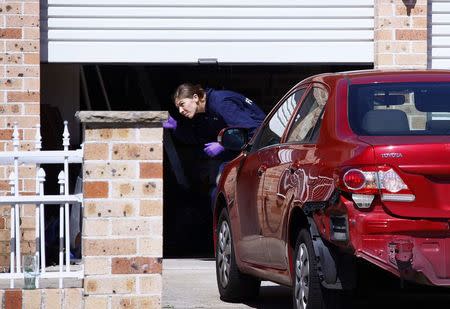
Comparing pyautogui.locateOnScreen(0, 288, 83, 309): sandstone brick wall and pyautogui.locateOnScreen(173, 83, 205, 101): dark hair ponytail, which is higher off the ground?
pyautogui.locateOnScreen(173, 83, 205, 101): dark hair ponytail

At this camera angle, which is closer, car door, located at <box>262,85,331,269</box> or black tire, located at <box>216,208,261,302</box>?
car door, located at <box>262,85,331,269</box>

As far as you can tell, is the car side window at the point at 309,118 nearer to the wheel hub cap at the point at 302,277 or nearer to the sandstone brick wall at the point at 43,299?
the wheel hub cap at the point at 302,277

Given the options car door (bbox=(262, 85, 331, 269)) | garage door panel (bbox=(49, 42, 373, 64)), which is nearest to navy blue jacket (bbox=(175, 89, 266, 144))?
garage door panel (bbox=(49, 42, 373, 64))

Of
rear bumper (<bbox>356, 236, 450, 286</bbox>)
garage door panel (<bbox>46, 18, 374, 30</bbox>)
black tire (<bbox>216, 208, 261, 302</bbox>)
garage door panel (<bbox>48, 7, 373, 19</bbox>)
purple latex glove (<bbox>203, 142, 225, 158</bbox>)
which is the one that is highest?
garage door panel (<bbox>48, 7, 373, 19</bbox>)

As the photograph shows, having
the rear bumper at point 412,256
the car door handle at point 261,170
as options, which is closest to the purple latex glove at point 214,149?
the car door handle at point 261,170

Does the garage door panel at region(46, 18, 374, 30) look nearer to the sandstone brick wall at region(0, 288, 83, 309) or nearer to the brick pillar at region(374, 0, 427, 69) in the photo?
the brick pillar at region(374, 0, 427, 69)

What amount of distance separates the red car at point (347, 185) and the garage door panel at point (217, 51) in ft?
12.4

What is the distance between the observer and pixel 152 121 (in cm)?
760

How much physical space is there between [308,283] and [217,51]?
568 cm

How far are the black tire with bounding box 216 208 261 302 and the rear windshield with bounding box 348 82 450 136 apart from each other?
190 centimetres

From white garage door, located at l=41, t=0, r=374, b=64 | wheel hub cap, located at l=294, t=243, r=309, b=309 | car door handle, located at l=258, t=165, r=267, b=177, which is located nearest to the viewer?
wheel hub cap, located at l=294, t=243, r=309, b=309

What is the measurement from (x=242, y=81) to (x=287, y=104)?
7.90 m

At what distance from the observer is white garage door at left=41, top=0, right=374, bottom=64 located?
12609mm

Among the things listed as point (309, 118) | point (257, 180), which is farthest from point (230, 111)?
point (309, 118)
